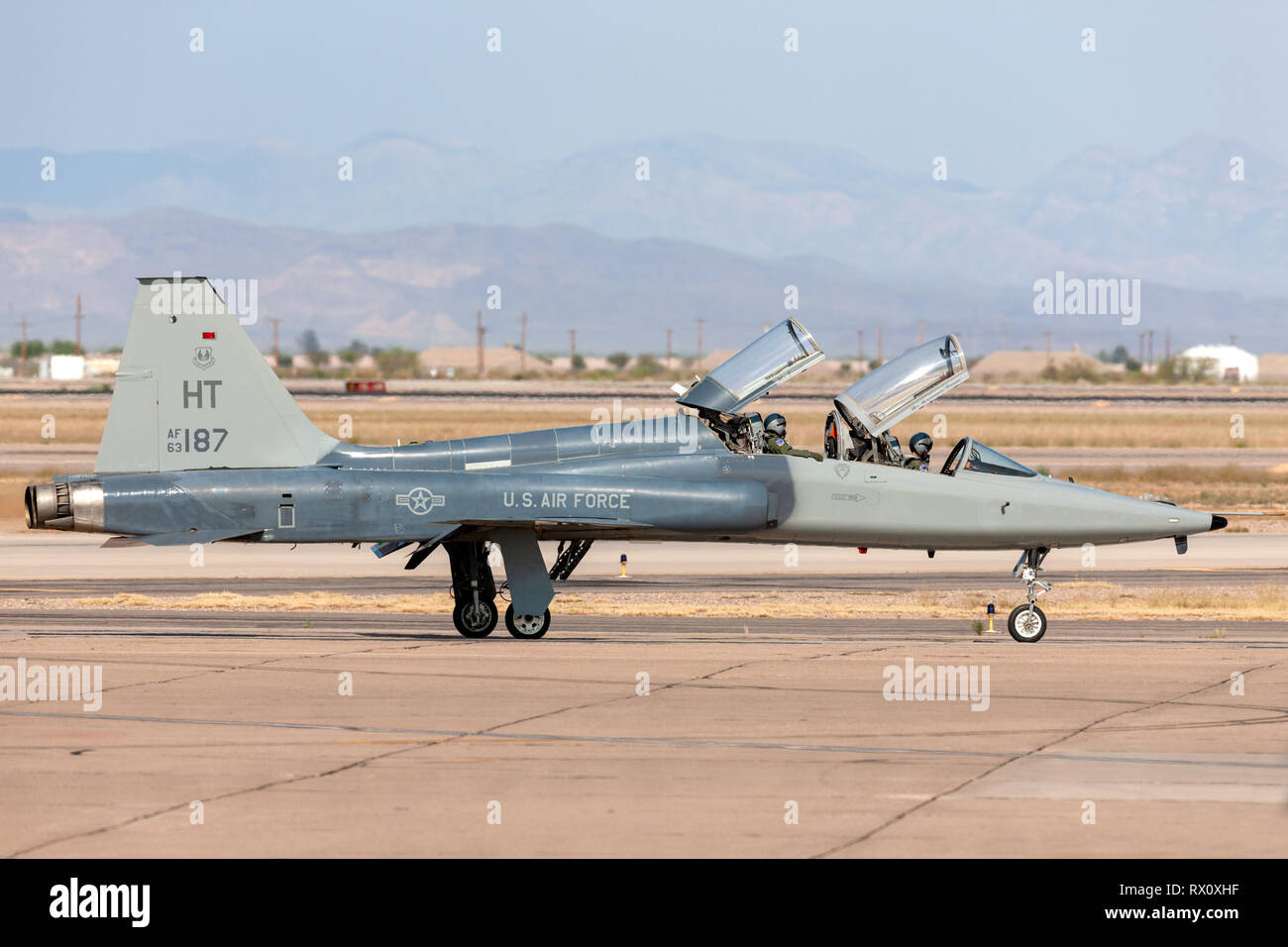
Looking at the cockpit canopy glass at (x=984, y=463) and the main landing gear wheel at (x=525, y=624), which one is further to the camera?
the cockpit canopy glass at (x=984, y=463)

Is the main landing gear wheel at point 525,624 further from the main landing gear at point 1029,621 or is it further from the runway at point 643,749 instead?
the main landing gear at point 1029,621

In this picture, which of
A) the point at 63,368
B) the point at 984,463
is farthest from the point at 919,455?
the point at 63,368

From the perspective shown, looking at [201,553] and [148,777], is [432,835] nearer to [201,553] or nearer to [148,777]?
[148,777]

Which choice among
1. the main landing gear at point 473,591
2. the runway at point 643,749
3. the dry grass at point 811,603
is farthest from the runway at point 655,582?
the runway at point 643,749

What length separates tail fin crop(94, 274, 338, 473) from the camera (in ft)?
60.8

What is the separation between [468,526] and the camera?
1894cm

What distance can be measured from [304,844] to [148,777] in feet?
7.88

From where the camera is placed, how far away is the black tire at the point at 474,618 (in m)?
19.7

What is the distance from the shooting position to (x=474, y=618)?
19766 mm

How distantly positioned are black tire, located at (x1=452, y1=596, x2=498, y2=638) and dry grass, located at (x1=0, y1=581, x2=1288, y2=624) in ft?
11.3

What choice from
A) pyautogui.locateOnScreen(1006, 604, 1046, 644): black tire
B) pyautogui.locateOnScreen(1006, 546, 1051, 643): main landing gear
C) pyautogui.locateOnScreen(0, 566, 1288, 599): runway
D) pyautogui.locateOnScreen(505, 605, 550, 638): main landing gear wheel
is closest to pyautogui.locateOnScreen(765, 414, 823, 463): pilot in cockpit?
pyautogui.locateOnScreen(1006, 546, 1051, 643): main landing gear

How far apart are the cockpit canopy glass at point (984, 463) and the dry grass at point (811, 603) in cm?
338
